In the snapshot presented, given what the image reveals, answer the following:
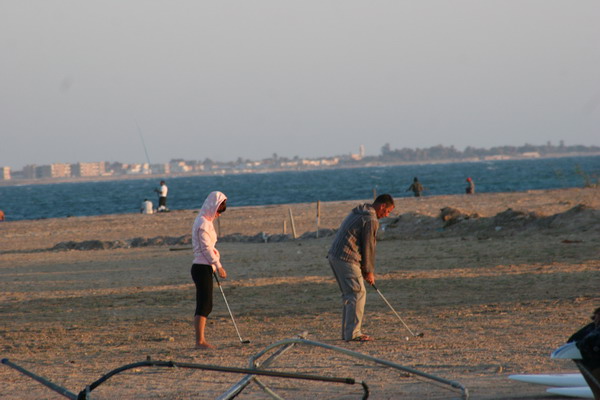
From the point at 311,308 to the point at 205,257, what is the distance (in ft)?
11.9

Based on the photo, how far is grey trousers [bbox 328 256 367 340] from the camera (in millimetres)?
9578

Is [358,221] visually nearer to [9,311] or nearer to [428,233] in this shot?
[9,311]

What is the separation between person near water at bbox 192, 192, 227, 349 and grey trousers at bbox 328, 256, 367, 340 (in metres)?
1.28

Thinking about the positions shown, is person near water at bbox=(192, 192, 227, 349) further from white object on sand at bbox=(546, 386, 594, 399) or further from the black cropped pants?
white object on sand at bbox=(546, 386, 594, 399)

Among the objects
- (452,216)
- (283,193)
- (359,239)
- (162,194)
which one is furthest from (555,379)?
(283,193)

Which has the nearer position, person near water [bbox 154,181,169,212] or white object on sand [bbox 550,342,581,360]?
white object on sand [bbox 550,342,581,360]

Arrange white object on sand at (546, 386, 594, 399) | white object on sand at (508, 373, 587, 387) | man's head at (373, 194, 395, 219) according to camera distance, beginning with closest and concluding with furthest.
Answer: white object on sand at (546, 386, 594, 399) → white object on sand at (508, 373, 587, 387) → man's head at (373, 194, 395, 219)

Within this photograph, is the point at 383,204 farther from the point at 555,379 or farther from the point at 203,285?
the point at 555,379

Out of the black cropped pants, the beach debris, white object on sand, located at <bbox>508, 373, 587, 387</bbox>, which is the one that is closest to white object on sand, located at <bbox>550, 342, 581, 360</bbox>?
white object on sand, located at <bbox>508, 373, 587, 387</bbox>

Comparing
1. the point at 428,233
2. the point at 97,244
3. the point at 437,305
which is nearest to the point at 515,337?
the point at 437,305

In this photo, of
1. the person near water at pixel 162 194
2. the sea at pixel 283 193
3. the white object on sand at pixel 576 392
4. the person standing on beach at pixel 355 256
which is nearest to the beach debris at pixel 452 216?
the sea at pixel 283 193

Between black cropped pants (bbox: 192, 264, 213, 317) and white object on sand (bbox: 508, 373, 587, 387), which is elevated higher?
black cropped pants (bbox: 192, 264, 213, 317)

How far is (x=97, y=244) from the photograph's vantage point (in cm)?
2702

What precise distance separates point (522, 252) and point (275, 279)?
5492 mm
